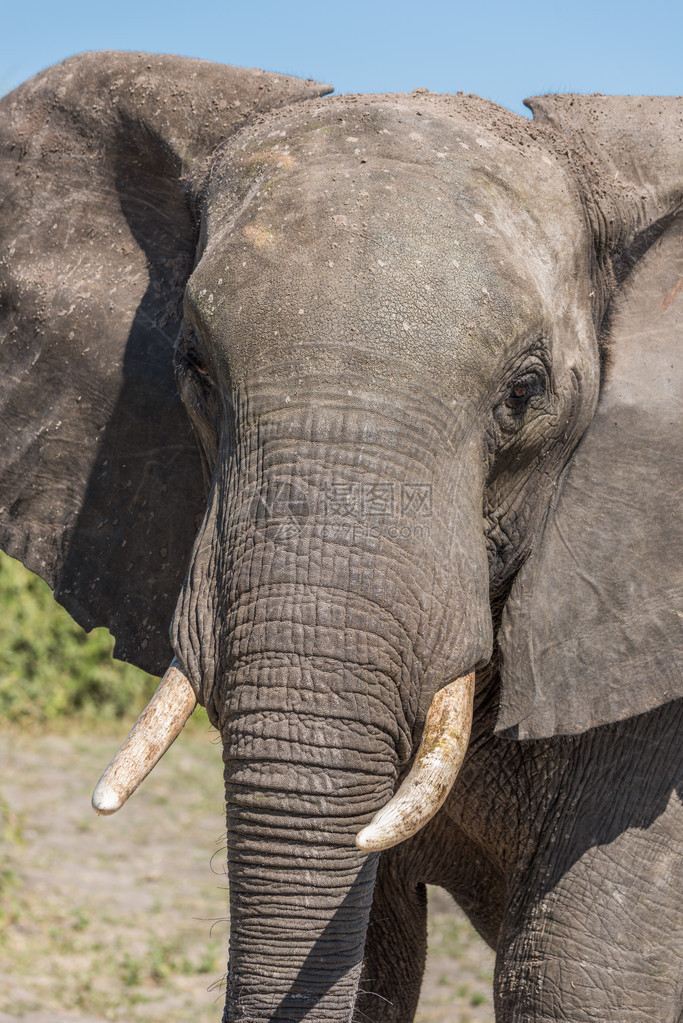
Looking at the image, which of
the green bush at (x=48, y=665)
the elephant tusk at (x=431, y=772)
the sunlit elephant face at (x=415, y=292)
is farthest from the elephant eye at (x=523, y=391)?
the green bush at (x=48, y=665)

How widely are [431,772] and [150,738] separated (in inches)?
22.8

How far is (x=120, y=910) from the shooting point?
7441mm

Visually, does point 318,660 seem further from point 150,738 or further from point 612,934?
point 612,934

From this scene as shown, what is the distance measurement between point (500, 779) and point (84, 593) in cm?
141

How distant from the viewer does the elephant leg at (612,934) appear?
313 cm

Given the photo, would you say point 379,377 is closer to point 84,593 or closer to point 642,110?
point 642,110

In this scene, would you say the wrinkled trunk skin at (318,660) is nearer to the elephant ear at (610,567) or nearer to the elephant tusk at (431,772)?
the elephant tusk at (431,772)

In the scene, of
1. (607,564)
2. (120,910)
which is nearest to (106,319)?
(607,564)

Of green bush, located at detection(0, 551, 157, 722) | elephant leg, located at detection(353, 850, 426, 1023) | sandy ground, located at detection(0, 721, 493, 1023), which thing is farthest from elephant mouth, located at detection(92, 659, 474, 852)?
green bush, located at detection(0, 551, 157, 722)

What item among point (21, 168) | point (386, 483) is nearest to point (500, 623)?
point (386, 483)

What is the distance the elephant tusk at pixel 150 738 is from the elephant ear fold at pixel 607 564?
836mm

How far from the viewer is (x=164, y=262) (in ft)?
12.2

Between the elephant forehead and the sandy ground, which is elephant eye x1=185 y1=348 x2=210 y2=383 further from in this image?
the sandy ground

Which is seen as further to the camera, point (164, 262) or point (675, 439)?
point (164, 262)
